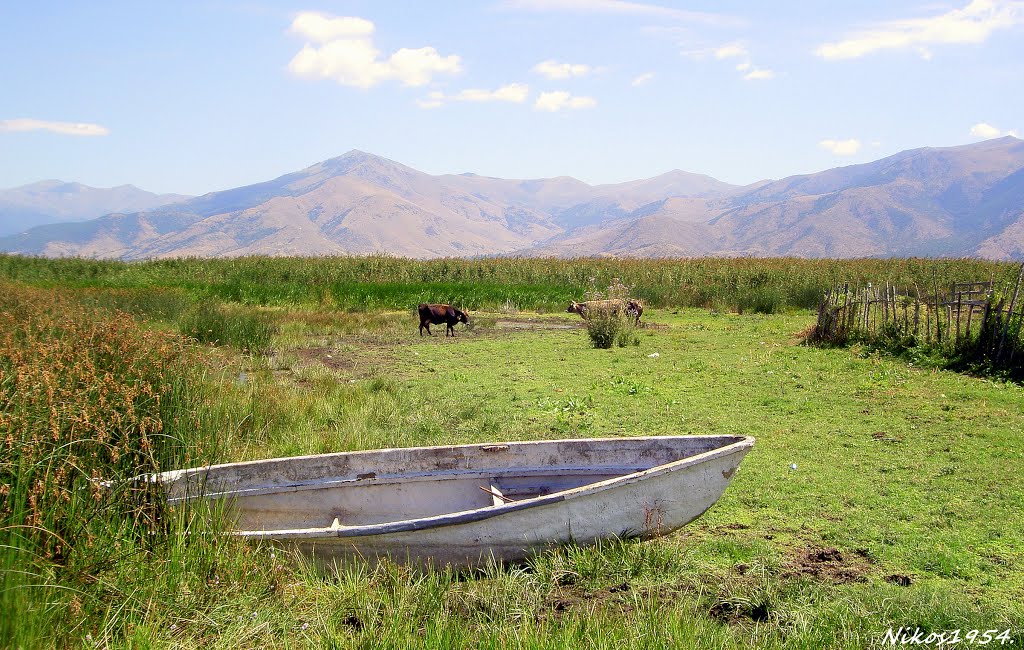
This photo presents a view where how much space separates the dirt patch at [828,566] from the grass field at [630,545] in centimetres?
2

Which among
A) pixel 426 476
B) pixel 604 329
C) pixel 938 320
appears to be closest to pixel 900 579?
pixel 426 476

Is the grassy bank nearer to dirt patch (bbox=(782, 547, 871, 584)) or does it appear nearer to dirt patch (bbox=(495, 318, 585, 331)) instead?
dirt patch (bbox=(495, 318, 585, 331))

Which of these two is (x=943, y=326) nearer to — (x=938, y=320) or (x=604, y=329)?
(x=938, y=320)

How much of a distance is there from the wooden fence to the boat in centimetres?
727

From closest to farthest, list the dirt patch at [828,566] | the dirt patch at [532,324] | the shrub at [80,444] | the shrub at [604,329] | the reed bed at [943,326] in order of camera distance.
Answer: the shrub at [80,444]
the dirt patch at [828,566]
the reed bed at [943,326]
the shrub at [604,329]
the dirt patch at [532,324]

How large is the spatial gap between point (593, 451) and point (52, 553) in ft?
11.6

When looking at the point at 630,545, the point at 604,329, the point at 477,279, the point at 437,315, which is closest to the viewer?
the point at 630,545

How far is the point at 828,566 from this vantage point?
4656mm

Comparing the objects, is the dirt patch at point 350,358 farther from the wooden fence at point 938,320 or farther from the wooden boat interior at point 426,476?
the wooden fence at point 938,320

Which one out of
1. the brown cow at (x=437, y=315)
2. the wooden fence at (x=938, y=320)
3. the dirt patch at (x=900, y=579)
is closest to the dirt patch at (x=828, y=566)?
the dirt patch at (x=900, y=579)

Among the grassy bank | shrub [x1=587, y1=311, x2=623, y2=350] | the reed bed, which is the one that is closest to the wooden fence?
the reed bed

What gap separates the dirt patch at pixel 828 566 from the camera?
4.49 m

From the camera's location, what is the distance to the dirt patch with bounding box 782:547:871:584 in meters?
4.49

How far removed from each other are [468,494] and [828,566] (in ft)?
8.32
